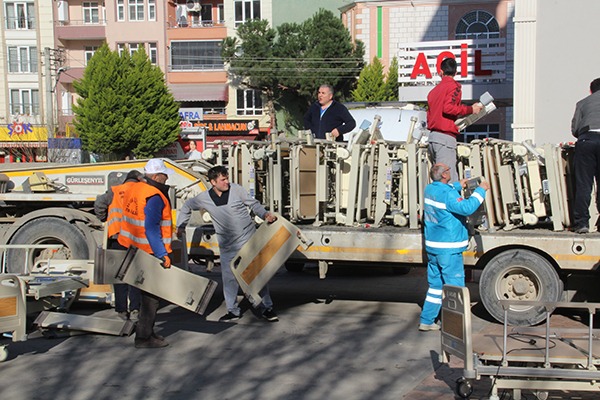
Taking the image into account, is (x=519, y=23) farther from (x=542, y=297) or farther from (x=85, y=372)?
(x=85, y=372)

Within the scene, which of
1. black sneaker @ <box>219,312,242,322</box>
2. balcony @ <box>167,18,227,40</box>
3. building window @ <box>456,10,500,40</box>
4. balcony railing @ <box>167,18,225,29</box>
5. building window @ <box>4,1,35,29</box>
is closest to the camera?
black sneaker @ <box>219,312,242,322</box>

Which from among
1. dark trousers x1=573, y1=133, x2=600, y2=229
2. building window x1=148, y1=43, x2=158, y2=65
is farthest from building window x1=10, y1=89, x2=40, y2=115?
dark trousers x1=573, y1=133, x2=600, y2=229

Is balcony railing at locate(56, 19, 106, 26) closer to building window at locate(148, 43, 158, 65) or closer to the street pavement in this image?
building window at locate(148, 43, 158, 65)

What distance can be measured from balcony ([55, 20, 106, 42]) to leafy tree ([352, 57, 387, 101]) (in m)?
18.3

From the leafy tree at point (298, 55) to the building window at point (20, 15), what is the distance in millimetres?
14800

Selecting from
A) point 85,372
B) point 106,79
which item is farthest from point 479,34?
point 85,372

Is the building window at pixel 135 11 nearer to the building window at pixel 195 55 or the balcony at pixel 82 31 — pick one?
the balcony at pixel 82 31

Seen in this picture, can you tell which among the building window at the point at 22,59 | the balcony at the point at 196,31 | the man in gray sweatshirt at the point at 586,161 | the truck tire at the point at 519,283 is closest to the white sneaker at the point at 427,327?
the truck tire at the point at 519,283

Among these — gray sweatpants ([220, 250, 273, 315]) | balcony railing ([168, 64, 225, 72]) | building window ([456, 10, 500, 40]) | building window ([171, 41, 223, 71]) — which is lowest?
gray sweatpants ([220, 250, 273, 315])

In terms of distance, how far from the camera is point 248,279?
27.4 feet

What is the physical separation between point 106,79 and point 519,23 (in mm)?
31477

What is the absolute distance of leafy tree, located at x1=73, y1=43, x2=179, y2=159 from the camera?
150 ft

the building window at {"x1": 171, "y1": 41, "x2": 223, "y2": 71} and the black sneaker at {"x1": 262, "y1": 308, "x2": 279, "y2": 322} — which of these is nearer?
the black sneaker at {"x1": 262, "y1": 308, "x2": 279, "y2": 322}

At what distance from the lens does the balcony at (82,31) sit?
→ 5316 cm
